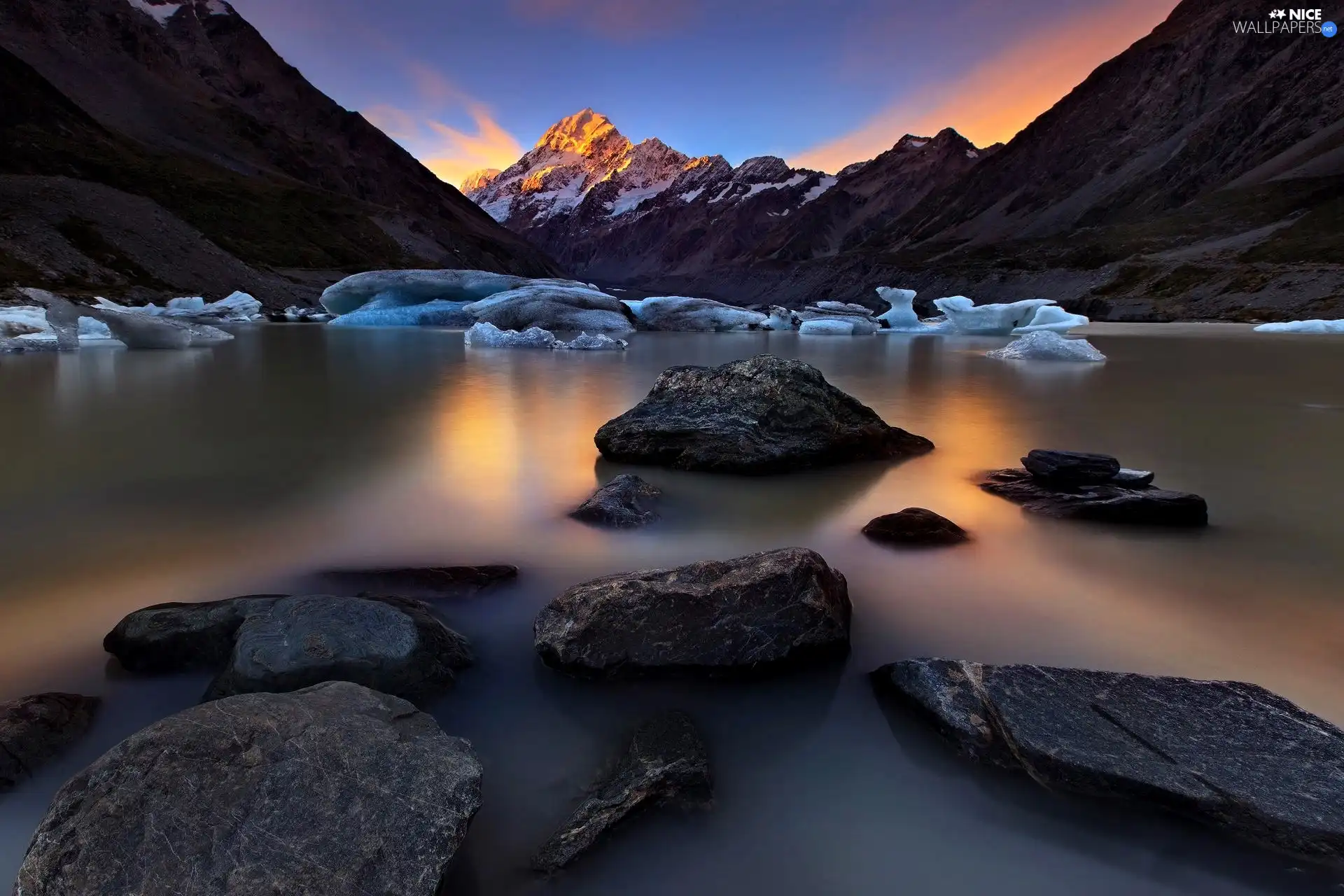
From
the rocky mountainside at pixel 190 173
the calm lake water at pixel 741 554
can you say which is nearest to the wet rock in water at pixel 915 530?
the calm lake water at pixel 741 554

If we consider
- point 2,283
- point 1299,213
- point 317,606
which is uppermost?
point 1299,213

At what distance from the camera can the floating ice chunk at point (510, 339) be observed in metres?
17.9

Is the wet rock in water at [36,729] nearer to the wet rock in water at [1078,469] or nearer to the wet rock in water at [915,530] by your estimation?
the wet rock in water at [915,530]

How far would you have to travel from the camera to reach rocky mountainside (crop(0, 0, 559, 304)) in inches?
1485

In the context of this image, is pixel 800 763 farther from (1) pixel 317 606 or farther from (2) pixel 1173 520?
(2) pixel 1173 520

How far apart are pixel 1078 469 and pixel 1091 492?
214mm

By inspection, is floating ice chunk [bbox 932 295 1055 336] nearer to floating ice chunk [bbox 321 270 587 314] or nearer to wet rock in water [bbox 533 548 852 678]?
floating ice chunk [bbox 321 270 587 314]

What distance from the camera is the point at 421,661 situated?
2.12m

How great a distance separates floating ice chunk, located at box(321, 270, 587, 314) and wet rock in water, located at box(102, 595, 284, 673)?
88.3ft

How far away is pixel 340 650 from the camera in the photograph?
2.03m

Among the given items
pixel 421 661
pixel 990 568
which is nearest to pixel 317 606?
pixel 421 661

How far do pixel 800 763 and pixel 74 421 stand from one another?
25.1 ft

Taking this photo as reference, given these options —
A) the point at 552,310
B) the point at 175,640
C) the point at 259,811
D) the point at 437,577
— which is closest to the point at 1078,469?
the point at 437,577

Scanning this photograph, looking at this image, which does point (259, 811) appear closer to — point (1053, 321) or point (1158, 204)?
point (1053, 321)
